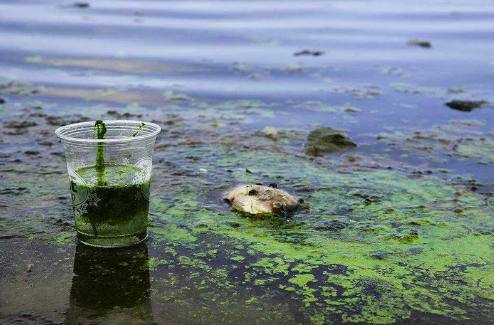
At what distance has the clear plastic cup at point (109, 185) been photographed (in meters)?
3.15

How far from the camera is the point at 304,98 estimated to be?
22.2ft

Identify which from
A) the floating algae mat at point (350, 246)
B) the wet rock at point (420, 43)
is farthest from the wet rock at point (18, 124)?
the wet rock at point (420, 43)

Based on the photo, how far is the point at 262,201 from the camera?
3.72 m

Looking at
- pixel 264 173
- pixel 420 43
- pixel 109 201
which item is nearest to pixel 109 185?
pixel 109 201

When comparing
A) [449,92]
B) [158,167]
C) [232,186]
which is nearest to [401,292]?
[232,186]

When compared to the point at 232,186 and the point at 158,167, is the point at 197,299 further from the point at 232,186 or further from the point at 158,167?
the point at 158,167

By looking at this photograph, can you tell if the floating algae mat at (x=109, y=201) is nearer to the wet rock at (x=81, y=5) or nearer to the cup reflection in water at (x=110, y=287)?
the cup reflection in water at (x=110, y=287)

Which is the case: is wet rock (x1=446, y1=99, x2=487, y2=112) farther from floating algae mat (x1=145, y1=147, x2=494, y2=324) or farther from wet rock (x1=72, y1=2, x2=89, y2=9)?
wet rock (x1=72, y1=2, x2=89, y2=9)

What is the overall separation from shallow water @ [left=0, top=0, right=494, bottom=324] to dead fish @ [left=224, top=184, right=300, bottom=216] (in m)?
0.09

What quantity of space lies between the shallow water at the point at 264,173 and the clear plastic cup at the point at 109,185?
132mm

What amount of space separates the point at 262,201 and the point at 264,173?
29.2 inches

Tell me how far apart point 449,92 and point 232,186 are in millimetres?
3580

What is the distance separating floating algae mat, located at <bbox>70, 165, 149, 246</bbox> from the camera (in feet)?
10.3

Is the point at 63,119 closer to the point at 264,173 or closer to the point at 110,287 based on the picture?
the point at 264,173
